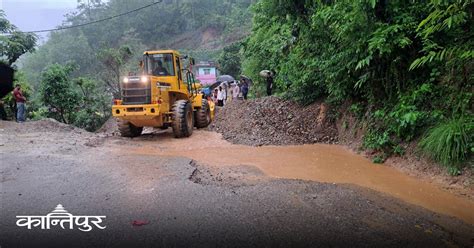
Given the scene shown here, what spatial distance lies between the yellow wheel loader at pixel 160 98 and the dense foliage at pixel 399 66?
13.5ft

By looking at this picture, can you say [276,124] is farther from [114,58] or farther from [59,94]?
[114,58]

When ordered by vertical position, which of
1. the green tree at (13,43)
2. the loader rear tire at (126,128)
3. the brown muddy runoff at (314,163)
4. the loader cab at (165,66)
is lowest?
the brown muddy runoff at (314,163)

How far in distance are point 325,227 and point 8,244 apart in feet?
9.29

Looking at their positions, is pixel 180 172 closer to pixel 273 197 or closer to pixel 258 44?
pixel 273 197

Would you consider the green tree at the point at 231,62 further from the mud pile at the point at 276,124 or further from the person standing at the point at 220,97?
the mud pile at the point at 276,124

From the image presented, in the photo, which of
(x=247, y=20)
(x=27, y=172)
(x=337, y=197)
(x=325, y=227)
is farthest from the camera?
(x=247, y=20)

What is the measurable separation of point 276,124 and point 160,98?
3.56 m

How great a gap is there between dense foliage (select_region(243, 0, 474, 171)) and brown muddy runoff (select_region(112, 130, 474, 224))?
0.68 meters

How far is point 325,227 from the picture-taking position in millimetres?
3586

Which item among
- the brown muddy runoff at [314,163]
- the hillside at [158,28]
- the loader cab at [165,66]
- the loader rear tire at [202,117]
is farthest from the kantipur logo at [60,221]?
the hillside at [158,28]

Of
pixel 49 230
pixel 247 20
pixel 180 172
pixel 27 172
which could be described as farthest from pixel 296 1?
pixel 247 20

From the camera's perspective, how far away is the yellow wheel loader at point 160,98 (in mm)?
9797

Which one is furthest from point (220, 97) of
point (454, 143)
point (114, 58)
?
point (454, 143)

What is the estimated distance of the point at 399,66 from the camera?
7230mm
